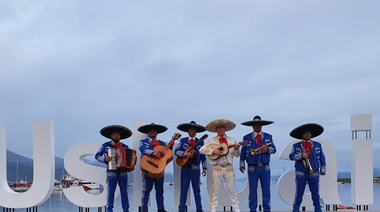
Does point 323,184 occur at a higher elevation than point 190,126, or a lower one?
lower

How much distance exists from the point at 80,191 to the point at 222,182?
2.86 meters

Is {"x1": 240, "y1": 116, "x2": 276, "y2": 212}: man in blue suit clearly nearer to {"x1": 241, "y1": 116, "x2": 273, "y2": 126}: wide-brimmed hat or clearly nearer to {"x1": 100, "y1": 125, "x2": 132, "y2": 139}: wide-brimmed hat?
{"x1": 241, "y1": 116, "x2": 273, "y2": 126}: wide-brimmed hat

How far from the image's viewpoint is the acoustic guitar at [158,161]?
910cm

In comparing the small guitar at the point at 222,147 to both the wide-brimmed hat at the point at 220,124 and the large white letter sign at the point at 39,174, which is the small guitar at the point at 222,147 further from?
the large white letter sign at the point at 39,174

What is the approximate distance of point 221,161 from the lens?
882 cm

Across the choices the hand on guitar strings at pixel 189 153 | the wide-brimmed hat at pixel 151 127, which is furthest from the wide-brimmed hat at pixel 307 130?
the wide-brimmed hat at pixel 151 127

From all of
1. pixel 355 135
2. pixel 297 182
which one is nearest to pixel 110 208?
pixel 297 182

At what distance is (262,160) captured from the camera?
29.3 ft

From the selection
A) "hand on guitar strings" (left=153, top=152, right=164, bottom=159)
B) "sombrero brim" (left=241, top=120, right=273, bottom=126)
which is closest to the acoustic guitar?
"hand on guitar strings" (left=153, top=152, right=164, bottom=159)

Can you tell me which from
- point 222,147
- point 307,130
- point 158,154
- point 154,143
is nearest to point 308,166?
point 307,130

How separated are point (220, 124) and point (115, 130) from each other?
1983mm

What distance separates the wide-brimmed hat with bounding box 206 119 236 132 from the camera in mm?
9062

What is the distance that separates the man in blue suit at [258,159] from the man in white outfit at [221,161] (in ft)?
0.87

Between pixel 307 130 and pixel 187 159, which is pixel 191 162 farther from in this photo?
pixel 307 130
